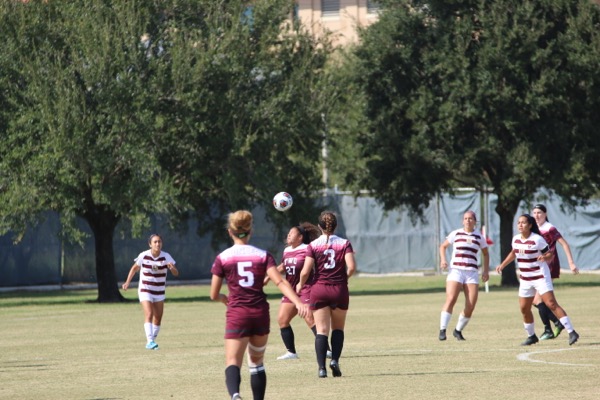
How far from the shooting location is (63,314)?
31.4m

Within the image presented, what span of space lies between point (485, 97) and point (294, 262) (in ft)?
78.2

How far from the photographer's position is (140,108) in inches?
1373

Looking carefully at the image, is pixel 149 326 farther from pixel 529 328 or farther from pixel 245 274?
pixel 245 274

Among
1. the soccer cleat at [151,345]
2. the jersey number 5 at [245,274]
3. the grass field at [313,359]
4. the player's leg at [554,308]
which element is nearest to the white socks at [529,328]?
the grass field at [313,359]

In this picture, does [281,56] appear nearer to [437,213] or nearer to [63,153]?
[63,153]

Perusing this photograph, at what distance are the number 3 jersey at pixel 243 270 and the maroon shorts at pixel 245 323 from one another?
2.5 inches

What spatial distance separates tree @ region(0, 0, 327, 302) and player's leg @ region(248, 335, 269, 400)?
2292 centimetres

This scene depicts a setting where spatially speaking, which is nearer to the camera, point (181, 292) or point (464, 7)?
point (464, 7)

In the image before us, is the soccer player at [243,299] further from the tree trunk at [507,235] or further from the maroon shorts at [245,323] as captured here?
the tree trunk at [507,235]

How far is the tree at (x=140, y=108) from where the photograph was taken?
3438 cm

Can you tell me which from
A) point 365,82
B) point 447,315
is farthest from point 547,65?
point 447,315

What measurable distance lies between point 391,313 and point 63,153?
10682 millimetres

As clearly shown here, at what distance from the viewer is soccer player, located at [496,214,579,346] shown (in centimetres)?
1875

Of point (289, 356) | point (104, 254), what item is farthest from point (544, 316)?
point (104, 254)
